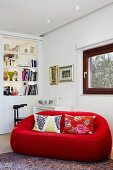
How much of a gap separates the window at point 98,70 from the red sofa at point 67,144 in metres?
0.80

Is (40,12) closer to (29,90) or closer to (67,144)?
(29,90)

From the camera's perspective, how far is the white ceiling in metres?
3.69

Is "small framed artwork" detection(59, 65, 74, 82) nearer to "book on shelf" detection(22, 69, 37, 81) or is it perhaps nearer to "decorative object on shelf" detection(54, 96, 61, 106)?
"decorative object on shelf" detection(54, 96, 61, 106)

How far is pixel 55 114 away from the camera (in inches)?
160

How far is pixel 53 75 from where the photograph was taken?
17.6ft

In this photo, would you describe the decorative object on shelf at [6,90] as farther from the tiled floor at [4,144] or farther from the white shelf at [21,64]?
the tiled floor at [4,144]

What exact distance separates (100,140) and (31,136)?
106cm

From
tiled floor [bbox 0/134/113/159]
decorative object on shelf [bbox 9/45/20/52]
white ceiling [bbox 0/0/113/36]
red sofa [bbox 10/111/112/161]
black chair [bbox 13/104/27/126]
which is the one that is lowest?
tiled floor [bbox 0/134/113/159]

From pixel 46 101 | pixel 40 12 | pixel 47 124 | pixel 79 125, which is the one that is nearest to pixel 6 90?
pixel 46 101

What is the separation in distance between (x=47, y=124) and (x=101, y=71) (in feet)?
4.87

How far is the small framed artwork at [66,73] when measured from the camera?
476 cm

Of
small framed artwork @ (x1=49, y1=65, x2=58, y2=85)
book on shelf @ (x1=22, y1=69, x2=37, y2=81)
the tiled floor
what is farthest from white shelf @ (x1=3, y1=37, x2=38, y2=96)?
the tiled floor

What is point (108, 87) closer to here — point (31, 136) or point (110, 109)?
point (110, 109)

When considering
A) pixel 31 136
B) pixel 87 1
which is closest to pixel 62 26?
pixel 87 1
